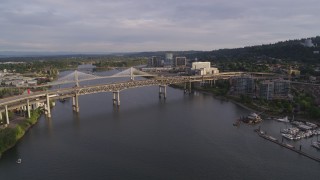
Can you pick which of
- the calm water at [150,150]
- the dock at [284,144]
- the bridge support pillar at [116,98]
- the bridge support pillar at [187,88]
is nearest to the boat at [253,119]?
the calm water at [150,150]

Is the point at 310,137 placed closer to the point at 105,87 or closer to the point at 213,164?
the point at 213,164

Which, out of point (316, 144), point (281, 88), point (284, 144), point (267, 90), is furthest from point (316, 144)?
point (281, 88)

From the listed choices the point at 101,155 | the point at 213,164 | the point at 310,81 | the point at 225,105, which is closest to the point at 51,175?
the point at 101,155

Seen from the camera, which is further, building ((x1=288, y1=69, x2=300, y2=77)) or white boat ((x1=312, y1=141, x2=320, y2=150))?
building ((x1=288, y1=69, x2=300, y2=77))

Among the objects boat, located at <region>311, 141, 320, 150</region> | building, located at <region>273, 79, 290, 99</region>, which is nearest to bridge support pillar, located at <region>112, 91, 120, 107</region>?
building, located at <region>273, 79, 290, 99</region>

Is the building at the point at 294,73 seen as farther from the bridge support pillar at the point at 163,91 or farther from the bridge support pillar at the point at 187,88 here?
the bridge support pillar at the point at 163,91

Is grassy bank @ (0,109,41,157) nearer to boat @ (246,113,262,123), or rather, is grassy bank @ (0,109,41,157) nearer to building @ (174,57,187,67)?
boat @ (246,113,262,123)
